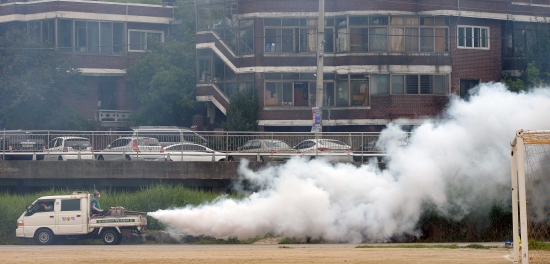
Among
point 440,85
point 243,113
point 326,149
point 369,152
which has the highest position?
point 440,85

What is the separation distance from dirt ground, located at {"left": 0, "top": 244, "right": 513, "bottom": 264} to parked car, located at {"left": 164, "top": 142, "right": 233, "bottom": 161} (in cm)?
804

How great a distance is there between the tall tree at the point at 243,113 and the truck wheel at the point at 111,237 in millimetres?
19405

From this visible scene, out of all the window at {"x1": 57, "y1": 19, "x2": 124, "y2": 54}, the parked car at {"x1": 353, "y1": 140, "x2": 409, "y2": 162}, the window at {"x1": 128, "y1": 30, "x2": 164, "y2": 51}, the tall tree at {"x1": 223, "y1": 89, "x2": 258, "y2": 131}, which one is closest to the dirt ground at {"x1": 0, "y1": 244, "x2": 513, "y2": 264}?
the parked car at {"x1": 353, "y1": 140, "x2": 409, "y2": 162}

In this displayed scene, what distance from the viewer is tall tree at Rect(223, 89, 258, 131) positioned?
149 ft

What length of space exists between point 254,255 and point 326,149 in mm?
11382

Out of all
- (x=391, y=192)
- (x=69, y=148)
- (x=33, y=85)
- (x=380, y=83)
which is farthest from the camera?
(x=33, y=85)

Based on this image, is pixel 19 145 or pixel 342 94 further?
pixel 342 94

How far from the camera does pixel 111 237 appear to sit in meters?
26.6

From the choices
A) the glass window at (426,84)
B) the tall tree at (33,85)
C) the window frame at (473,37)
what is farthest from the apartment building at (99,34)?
the window frame at (473,37)

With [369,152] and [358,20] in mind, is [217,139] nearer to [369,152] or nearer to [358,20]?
[369,152]

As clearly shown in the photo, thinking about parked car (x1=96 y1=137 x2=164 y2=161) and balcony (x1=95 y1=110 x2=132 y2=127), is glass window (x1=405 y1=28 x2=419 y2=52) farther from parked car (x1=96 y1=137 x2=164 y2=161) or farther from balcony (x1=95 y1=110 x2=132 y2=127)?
balcony (x1=95 y1=110 x2=132 y2=127)

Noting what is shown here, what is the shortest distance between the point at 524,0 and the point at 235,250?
112 feet

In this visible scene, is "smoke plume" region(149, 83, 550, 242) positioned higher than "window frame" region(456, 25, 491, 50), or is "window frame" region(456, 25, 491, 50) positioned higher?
"window frame" region(456, 25, 491, 50)

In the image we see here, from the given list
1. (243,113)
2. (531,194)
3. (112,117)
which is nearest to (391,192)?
(531,194)
